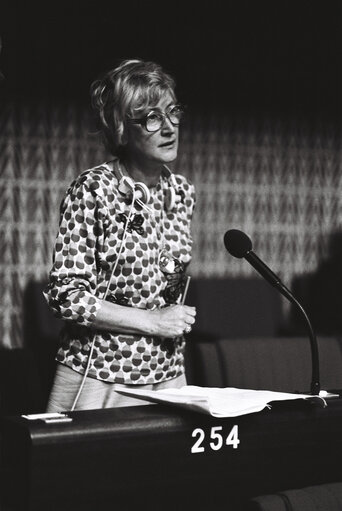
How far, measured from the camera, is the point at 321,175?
211 inches

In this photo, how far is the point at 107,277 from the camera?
Result: 6.56ft

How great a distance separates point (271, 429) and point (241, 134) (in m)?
3.72

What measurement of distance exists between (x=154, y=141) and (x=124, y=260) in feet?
1.04

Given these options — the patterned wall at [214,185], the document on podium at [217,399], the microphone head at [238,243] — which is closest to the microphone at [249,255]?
the microphone head at [238,243]

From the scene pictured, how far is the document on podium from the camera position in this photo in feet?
4.83

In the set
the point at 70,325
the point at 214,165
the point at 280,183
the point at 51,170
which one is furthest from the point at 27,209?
the point at 70,325

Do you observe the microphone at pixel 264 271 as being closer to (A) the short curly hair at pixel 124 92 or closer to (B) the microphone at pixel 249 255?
(B) the microphone at pixel 249 255

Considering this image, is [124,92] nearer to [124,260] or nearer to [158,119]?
[158,119]

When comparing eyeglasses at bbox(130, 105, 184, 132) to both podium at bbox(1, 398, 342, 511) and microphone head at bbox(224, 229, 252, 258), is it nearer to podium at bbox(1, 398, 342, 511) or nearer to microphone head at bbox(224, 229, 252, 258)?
microphone head at bbox(224, 229, 252, 258)

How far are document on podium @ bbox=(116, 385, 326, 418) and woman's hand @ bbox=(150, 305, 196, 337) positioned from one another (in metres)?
0.27

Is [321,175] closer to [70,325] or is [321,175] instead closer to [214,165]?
[214,165]

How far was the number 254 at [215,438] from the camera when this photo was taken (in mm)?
1484

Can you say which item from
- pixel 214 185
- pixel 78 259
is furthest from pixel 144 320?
pixel 214 185

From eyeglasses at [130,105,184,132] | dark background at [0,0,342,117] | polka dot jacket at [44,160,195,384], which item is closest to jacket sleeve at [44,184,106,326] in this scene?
polka dot jacket at [44,160,195,384]
